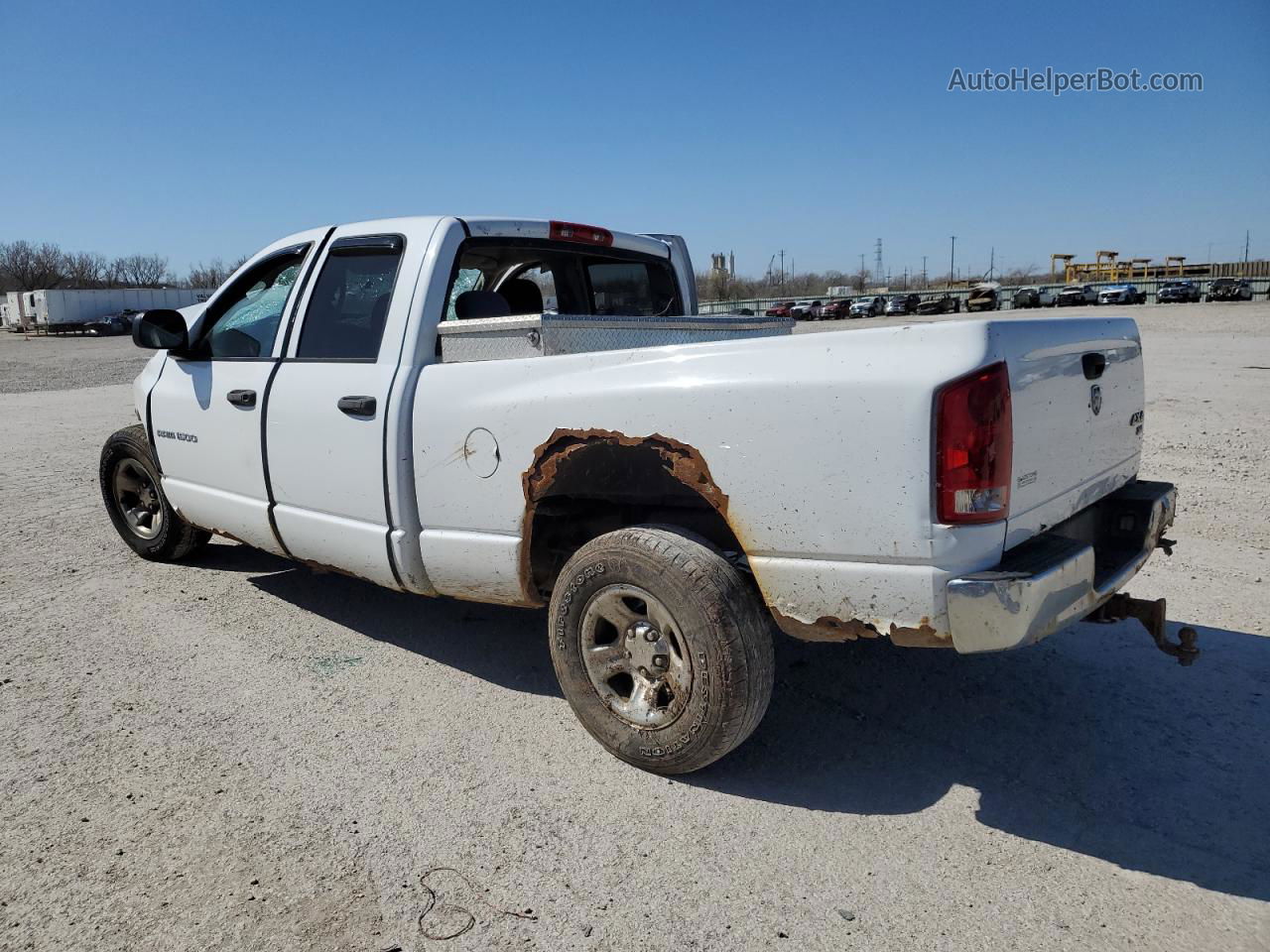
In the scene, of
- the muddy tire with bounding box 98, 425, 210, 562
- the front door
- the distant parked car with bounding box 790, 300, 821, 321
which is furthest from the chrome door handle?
the distant parked car with bounding box 790, 300, 821, 321

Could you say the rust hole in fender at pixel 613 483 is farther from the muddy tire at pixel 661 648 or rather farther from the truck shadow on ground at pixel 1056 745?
the truck shadow on ground at pixel 1056 745

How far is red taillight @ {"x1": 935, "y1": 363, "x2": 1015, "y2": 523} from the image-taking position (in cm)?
249

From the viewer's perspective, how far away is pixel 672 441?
9.78 ft

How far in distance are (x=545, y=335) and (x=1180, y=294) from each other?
6098cm

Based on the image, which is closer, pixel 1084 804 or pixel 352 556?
pixel 1084 804

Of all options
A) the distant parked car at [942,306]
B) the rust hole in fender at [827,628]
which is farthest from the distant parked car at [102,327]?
the rust hole in fender at [827,628]

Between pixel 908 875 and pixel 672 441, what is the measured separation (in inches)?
57.8

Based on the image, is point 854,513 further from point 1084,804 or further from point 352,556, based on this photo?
point 352,556

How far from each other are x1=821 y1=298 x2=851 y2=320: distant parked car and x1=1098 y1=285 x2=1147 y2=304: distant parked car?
49.7 feet

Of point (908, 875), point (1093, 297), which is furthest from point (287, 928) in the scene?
point (1093, 297)

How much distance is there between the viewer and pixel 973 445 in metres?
2.51

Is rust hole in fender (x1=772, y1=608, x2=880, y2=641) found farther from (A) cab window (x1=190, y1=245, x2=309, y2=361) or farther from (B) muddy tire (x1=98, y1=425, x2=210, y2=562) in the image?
(B) muddy tire (x1=98, y1=425, x2=210, y2=562)

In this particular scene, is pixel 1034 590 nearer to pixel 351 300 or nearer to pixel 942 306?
pixel 351 300

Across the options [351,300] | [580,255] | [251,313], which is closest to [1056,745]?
[580,255]
